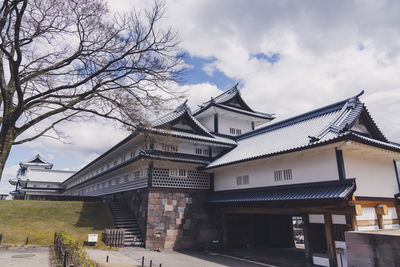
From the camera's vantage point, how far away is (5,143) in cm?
891

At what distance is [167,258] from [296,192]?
8389mm

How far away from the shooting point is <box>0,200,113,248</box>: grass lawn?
17.1 metres

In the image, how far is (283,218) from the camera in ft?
78.8

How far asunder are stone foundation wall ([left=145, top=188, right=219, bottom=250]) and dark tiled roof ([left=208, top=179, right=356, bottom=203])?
168 cm

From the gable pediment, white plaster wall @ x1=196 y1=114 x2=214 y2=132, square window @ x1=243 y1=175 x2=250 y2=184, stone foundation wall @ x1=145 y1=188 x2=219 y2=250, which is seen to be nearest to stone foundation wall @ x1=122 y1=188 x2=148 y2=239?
stone foundation wall @ x1=145 y1=188 x2=219 y2=250

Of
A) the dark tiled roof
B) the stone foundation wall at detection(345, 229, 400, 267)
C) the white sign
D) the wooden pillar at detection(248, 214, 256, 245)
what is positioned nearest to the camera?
the stone foundation wall at detection(345, 229, 400, 267)

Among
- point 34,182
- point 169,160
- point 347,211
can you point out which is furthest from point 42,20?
point 34,182

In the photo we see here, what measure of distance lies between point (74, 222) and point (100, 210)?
9.78 feet

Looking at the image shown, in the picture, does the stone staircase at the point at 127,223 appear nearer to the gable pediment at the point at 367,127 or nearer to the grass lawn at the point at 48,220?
the grass lawn at the point at 48,220

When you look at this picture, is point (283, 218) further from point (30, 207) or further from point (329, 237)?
→ point (30, 207)

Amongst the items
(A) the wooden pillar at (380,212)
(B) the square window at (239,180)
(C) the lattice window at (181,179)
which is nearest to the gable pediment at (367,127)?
(A) the wooden pillar at (380,212)

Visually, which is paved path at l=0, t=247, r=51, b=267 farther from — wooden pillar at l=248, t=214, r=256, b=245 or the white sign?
wooden pillar at l=248, t=214, r=256, b=245

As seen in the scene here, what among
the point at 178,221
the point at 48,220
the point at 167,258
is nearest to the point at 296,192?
the point at 167,258

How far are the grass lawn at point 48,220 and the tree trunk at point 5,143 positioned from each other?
9.95 m
